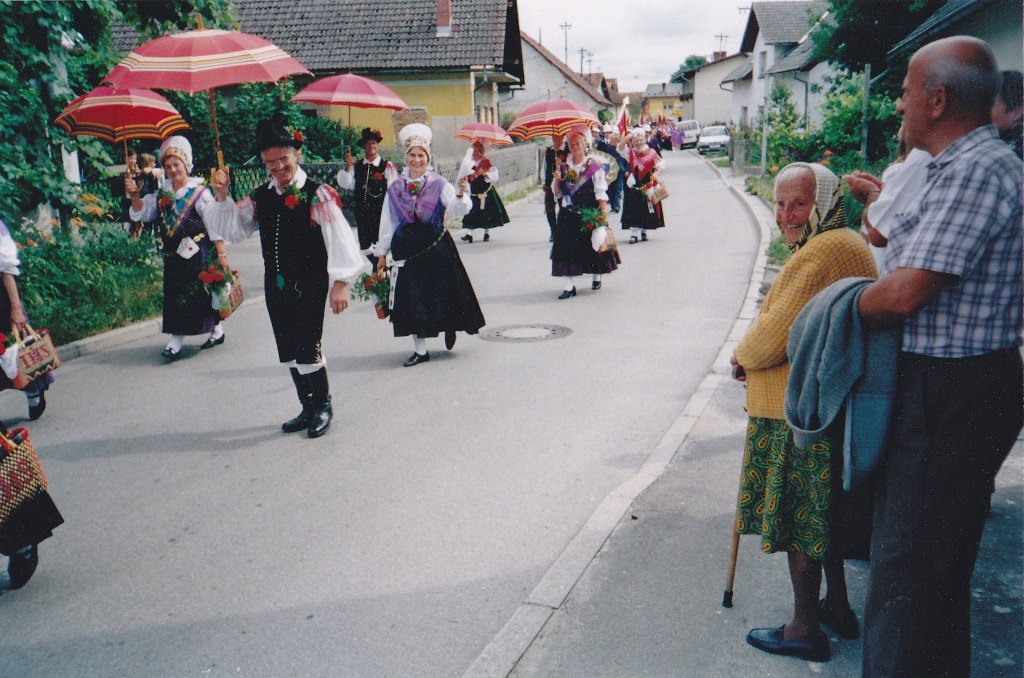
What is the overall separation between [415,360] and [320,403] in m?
1.99

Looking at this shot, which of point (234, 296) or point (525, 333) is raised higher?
point (234, 296)

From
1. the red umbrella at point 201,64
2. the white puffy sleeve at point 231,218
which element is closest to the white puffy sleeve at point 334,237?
the white puffy sleeve at point 231,218

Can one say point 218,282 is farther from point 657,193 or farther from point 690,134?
point 690,134

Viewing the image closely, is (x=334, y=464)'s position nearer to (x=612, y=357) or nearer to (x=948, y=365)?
(x=612, y=357)

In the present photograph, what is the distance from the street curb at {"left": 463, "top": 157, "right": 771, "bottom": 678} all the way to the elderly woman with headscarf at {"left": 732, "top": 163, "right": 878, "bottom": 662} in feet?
2.81

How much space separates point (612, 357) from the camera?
838 cm

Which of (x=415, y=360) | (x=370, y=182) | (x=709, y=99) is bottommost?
(x=415, y=360)

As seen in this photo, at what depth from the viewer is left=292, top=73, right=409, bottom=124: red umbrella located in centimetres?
1044

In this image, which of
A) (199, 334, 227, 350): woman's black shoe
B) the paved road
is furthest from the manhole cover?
(199, 334, 227, 350): woman's black shoe

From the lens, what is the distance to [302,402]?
6.47 m

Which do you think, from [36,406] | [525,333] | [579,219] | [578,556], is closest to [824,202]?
[578,556]

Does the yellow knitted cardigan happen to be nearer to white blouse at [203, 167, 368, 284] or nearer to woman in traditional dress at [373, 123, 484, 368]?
white blouse at [203, 167, 368, 284]

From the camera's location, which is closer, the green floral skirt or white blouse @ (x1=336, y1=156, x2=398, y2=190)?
the green floral skirt

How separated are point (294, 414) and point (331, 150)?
60.9 feet
